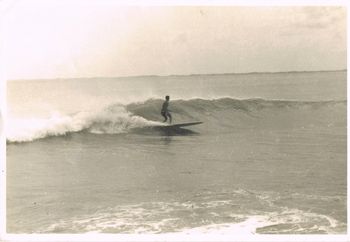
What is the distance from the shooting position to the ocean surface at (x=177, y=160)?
18.5 ft

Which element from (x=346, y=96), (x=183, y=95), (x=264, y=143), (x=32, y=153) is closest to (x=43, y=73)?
(x=32, y=153)

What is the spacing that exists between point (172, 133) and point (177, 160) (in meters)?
0.96

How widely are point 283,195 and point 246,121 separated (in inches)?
98.4

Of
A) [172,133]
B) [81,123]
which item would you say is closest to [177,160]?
[172,133]

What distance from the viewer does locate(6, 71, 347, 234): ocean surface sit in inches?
222

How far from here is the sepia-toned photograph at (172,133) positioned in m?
5.66

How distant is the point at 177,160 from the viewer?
6.61 m

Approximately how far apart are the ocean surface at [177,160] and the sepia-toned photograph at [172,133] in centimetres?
2

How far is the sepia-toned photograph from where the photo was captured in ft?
18.6

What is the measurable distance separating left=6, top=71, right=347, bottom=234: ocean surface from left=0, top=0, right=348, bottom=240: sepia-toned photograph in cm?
2

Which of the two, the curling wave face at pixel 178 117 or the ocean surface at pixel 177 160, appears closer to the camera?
the ocean surface at pixel 177 160

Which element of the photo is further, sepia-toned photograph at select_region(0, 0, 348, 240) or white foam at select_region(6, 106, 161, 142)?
white foam at select_region(6, 106, 161, 142)

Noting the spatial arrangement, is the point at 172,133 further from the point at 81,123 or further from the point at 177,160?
the point at 81,123

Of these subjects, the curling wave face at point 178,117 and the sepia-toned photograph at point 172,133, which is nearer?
the sepia-toned photograph at point 172,133
